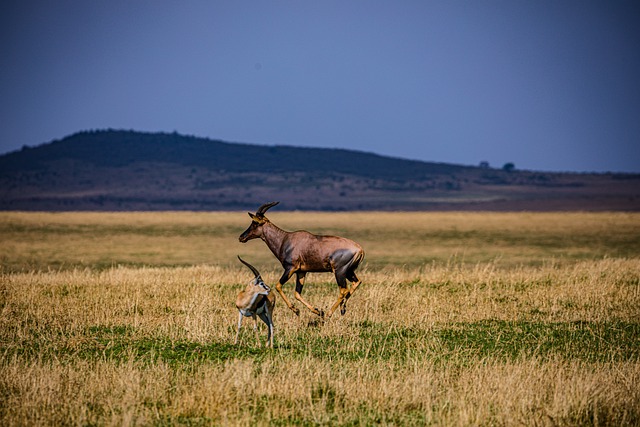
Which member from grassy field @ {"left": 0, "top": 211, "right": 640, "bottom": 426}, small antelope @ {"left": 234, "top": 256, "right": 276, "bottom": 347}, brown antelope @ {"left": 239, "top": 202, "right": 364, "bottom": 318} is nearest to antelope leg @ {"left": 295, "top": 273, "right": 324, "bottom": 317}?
brown antelope @ {"left": 239, "top": 202, "right": 364, "bottom": 318}

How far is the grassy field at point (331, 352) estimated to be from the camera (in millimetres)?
9234

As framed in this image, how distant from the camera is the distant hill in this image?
360 ft

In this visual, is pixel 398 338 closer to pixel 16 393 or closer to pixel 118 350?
pixel 118 350

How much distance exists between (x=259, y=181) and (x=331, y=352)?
119314 millimetres

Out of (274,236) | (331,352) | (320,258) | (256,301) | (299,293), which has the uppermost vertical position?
(274,236)

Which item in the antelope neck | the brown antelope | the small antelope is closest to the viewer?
the small antelope

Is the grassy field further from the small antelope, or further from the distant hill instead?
the distant hill

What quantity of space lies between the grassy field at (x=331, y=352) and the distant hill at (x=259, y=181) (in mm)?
83639

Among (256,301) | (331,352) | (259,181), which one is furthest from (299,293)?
(259,181)

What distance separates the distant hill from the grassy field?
83639 millimetres

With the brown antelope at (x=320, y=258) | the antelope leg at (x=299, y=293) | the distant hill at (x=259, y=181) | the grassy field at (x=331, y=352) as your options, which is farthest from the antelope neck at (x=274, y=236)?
the distant hill at (x=259, y=181)

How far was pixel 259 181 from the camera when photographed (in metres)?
131

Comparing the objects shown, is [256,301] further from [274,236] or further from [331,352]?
[274,236]

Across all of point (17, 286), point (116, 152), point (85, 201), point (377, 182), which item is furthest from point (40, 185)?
point (17, 286)
